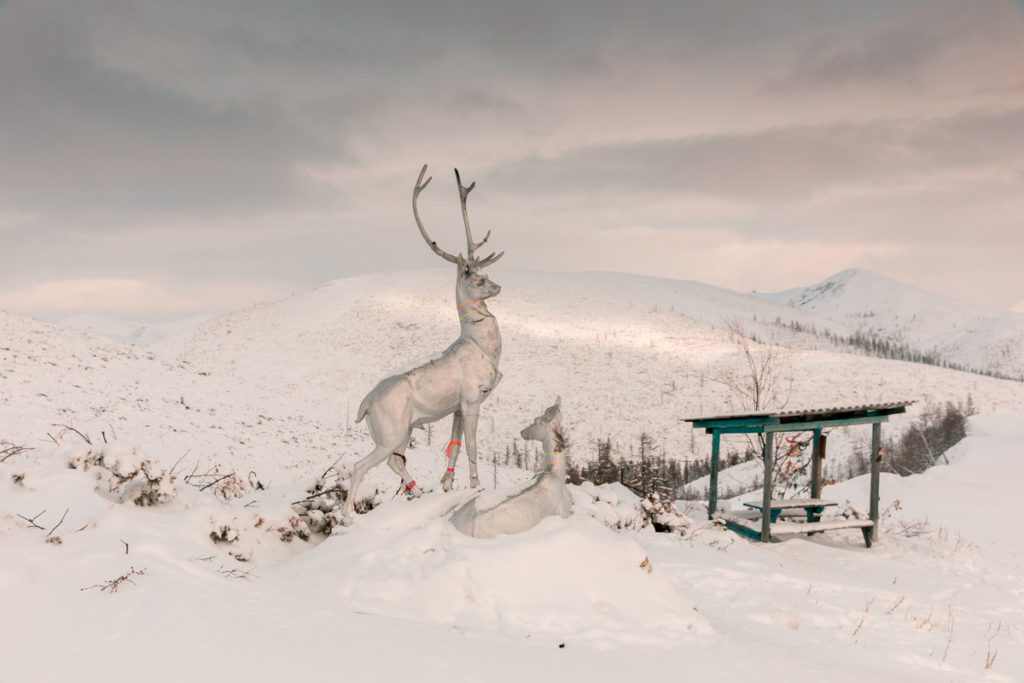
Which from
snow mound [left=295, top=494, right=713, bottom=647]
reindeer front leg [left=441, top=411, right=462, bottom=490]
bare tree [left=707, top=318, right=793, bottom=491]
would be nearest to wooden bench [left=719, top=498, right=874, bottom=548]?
reindeer front leg [left=441, top=411, right=462, bottom=490]

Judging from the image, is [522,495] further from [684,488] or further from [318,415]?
[318,415]

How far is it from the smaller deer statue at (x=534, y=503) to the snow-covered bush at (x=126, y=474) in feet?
10.1

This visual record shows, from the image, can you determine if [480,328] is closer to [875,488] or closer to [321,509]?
[321,509]

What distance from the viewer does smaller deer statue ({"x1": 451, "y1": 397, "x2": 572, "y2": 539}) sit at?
19.7 feet

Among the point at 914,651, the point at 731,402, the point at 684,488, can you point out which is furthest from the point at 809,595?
the point at 731,402

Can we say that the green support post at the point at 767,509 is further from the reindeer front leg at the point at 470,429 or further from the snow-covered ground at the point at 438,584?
the reindeer front leg at the point at 470,429

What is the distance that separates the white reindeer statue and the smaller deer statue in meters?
0.87

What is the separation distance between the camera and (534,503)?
6.11 m

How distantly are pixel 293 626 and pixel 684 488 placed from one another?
22.9m

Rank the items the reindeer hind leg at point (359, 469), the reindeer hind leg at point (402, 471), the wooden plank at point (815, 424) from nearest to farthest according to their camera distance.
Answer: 1. the reindeer hind leg at point (359, 469)
2. the reindeer hind leg at point (402, 471)
3. the wooden plank at point (815, 424)

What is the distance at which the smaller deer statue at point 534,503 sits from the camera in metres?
6.00

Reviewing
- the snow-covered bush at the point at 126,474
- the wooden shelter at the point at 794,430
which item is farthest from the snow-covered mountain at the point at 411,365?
the snow-covered bush at the point at 126,474

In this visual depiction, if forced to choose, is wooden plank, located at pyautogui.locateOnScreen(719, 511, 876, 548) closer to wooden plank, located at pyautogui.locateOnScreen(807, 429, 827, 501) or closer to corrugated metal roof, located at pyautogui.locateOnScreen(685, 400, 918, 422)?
wooden plank, located at pyautogui.locateOnScreen(807, 429, 827, 501)

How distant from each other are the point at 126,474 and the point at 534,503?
13.3 feet
